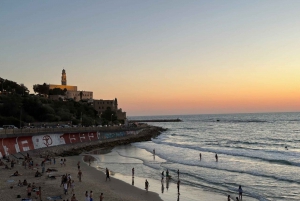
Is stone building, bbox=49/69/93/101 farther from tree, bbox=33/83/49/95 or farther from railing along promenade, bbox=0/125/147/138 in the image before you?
railing along promenade, bbox=0/125/147/138

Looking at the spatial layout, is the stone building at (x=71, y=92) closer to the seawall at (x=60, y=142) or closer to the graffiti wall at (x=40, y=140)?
the seawall at (x=60, y=142)

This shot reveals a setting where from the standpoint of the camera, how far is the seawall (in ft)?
129

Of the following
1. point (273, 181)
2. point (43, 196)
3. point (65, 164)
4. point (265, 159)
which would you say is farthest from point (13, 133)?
point (265, 159)

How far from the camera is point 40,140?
45625mm

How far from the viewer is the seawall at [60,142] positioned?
129 feet

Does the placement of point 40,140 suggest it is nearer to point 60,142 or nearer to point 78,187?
point 60,142

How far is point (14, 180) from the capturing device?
86.7 feet

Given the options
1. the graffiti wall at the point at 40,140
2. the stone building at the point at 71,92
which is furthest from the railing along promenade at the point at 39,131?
the stone building at the point at 71,92

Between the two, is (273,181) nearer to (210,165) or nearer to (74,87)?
(210,165)

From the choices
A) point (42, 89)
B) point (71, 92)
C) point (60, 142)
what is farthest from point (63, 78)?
point (60, 142)

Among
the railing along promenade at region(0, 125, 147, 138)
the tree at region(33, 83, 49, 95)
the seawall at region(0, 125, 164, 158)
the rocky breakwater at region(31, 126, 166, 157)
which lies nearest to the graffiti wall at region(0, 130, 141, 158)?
the seawall at region(0, 125, 164, 158)

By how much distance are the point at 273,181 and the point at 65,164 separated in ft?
79.6

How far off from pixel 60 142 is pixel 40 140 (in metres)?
5.41

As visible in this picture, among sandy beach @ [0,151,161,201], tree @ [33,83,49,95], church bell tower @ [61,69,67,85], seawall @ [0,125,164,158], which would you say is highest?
church bell tower @ [61,69,67,85]
